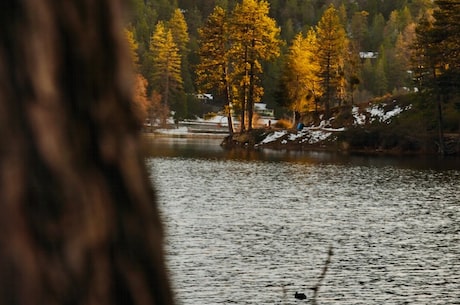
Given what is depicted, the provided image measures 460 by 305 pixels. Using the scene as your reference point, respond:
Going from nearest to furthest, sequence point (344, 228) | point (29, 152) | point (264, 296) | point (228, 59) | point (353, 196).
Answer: point (29, 152), point (264, 296), point (344, 228), point (353, 196), point (228, 59)

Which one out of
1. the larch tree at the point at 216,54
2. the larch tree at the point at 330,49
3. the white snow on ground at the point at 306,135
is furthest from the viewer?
the larch tree at the point at 330,49

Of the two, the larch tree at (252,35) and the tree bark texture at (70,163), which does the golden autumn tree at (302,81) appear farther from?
the tree bark texture at (70,163)

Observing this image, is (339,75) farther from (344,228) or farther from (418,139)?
(344,228)

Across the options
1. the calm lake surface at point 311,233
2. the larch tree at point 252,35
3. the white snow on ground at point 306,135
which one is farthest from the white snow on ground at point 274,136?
the calm lake surface at point 311,233

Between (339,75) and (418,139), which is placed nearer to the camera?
(418,139)

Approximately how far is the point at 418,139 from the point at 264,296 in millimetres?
41370

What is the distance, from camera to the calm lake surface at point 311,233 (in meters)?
13.1

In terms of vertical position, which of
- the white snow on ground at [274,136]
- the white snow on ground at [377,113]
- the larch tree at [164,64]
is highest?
the larch tree at [164,64]

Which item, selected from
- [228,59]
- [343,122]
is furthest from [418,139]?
[228,59]

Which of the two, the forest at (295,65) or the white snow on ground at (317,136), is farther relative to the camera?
the white snow on ground at (317,136)

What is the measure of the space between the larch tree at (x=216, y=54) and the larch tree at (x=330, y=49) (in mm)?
7860

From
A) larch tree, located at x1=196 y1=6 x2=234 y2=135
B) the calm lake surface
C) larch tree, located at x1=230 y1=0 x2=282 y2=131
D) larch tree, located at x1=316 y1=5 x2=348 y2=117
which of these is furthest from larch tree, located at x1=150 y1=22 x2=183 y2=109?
the calm lake surface

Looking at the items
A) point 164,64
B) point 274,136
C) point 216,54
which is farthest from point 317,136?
point 164,64

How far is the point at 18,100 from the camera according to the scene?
0.91 meters
